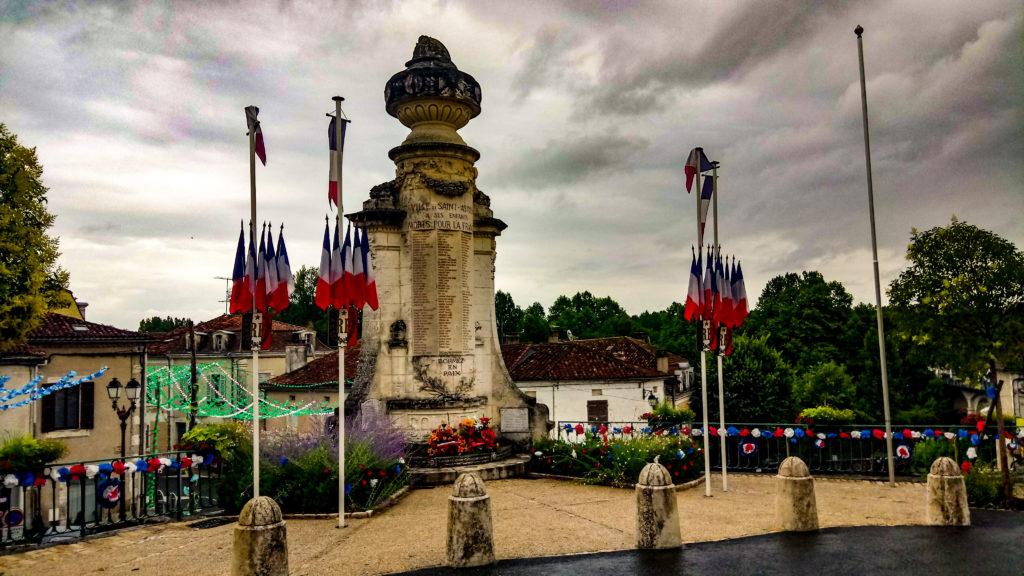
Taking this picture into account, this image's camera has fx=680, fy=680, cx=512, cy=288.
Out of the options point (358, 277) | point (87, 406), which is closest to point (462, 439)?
point (358, 277)

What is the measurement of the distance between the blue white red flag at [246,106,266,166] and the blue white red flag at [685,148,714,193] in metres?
7.71

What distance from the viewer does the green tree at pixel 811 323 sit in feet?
153

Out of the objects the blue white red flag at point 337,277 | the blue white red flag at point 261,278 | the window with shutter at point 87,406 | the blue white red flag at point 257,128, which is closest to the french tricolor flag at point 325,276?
the blue white red flag at point 337,277

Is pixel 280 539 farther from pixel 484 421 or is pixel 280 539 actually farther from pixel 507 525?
pixel 484 421

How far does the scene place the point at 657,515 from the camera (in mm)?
8258

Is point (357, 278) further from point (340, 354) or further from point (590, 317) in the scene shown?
point (590, 317)

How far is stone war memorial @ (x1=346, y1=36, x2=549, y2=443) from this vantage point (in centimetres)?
1469

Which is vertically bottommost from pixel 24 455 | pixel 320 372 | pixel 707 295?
pixel 24 455

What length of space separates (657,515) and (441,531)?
9.90ft

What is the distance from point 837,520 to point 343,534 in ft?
23.3

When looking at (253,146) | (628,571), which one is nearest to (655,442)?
(628,571)

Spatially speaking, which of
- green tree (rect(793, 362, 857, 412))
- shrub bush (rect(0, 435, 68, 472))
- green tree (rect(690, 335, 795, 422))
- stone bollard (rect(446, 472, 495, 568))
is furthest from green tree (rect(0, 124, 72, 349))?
green tree (rect(793, 362, 857, 412))

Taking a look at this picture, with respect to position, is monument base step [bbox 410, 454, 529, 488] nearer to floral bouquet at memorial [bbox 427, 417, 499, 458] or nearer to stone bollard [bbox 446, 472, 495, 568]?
floral bouquet at memorial [bbox 427, 417, 499, 458]

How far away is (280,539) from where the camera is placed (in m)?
7.08
